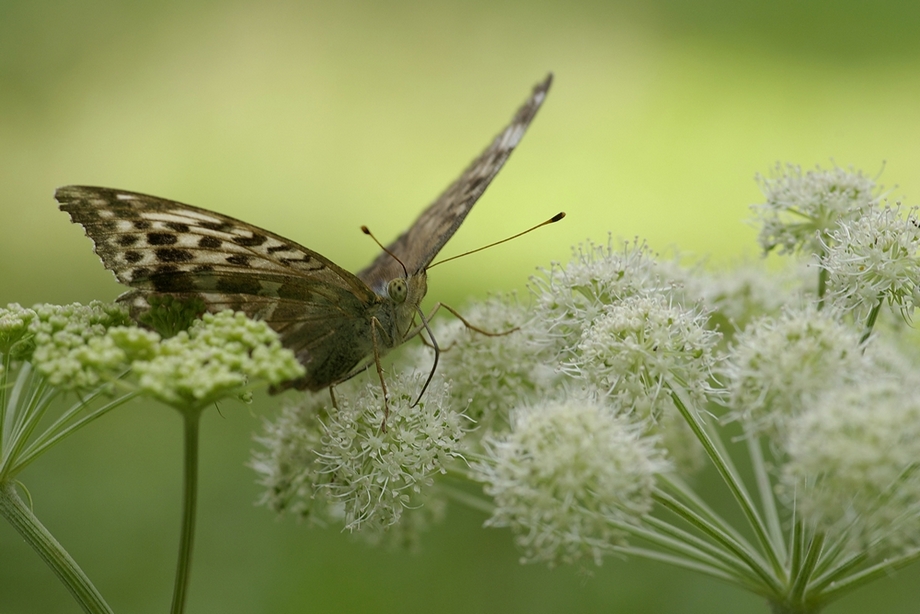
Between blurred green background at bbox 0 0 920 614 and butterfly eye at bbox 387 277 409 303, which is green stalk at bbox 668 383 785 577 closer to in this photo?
butterfly eye at bbox 387 277 409 303

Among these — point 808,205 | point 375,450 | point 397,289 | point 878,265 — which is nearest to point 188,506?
point 375,450

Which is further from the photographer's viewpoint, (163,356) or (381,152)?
(381,152)

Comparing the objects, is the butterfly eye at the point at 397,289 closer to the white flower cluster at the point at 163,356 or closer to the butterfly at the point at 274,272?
the butterfly at the point at 274,272

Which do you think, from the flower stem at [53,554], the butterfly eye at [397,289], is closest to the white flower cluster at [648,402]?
the butterfly eye at [397,289]

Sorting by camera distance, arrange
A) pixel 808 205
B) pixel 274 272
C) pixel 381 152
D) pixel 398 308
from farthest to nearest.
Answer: pixel 381 152, pixel 398 308, pixel 808 205, pixel 274 272

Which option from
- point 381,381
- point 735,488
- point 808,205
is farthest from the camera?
point 808,205

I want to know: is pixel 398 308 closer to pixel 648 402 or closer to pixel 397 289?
pixel 397 289
